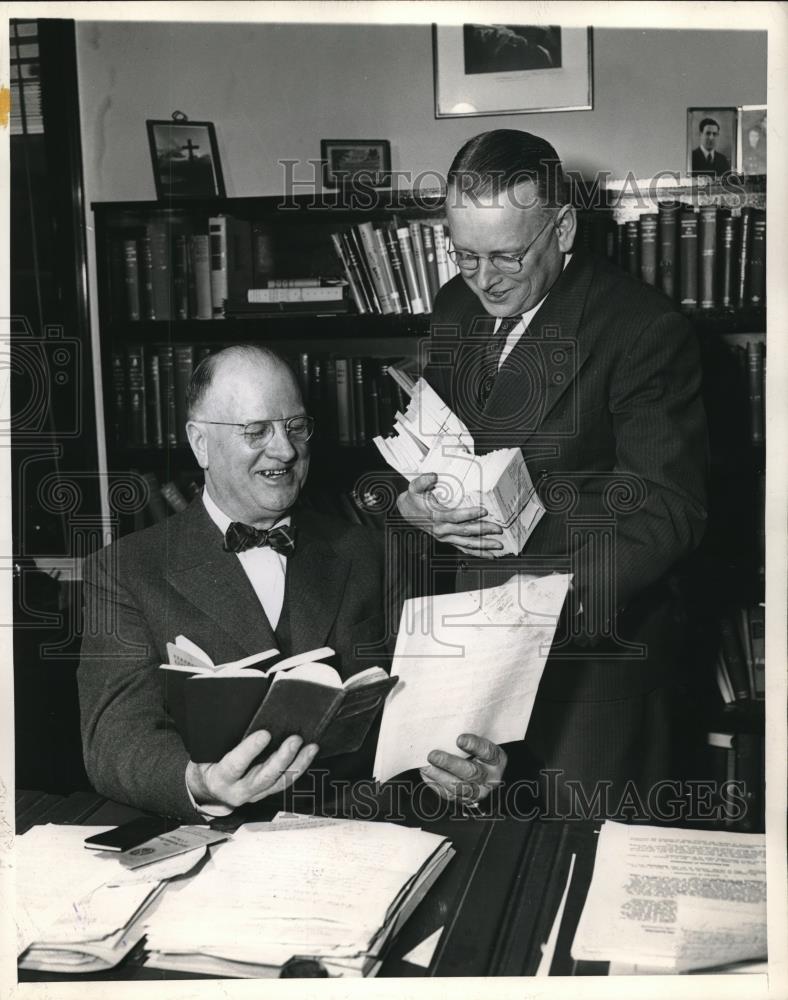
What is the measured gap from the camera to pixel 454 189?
2.15m

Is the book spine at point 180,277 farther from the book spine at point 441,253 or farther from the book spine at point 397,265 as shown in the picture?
the book spine at point 441,253

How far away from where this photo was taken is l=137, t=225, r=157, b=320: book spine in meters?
2.61

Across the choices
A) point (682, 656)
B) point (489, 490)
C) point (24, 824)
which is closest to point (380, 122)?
point (489, 490)

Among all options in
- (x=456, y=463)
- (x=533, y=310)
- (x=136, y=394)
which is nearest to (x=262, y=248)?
(x=136, y=394)

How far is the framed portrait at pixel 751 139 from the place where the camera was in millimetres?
2256

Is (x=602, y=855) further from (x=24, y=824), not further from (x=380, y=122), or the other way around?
(x=380, y=122)

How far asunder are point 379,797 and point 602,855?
0.51 metres

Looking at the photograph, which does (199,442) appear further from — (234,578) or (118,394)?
(118,394)

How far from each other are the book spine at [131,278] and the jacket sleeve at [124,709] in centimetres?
80

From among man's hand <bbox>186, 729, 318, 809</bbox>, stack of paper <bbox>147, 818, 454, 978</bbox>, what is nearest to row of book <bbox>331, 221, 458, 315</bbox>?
man's hand <bbox>186, 729, 318, 809</bbox>

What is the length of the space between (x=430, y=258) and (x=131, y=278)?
85cm

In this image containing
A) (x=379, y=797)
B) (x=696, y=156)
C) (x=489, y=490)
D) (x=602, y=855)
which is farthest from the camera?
Result: (x=696, y=156)

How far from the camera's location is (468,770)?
1.86m

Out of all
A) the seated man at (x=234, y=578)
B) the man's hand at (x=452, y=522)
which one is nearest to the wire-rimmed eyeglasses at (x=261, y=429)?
the seated man at (x=234, y=578)
